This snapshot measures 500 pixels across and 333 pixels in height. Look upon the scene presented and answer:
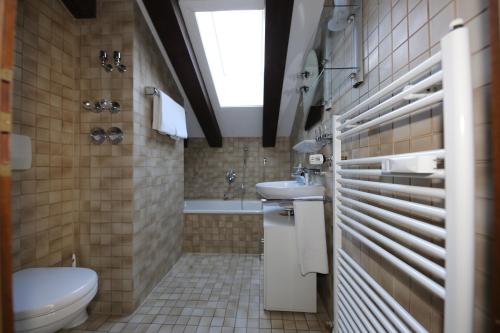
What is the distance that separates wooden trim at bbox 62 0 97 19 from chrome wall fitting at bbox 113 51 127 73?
0.40 metres

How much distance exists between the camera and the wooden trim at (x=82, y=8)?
1682 mm

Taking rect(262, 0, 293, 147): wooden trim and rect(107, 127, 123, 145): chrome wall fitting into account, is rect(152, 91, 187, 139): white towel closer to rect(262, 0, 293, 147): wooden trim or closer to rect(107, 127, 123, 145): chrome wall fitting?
rect(107, 127, 123, 145): chrome wall fitting

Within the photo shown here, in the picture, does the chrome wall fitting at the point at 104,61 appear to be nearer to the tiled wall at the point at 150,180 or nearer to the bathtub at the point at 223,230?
the tiled wall at the point at 150,180

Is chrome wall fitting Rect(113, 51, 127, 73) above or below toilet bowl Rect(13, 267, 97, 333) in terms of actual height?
above

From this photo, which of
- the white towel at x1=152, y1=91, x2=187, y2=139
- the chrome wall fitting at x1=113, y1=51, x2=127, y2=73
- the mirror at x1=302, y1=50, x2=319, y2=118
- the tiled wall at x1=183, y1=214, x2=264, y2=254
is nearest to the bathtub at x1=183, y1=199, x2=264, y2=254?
the tiled wall at x1=183, y1=214, x2=264, y2=254

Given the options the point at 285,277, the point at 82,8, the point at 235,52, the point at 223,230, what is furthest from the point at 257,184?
the point at 82,8

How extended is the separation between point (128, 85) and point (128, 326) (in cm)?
172

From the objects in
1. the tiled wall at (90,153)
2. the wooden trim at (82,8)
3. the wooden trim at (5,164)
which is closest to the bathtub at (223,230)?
the tiled wall at (90,153)

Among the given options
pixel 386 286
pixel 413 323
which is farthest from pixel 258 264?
pixel 413 323

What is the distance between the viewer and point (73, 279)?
1274 millimetres

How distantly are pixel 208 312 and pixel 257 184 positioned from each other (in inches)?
40.8

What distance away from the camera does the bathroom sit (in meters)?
0.57

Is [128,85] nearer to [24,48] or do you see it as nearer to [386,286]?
[24,48]

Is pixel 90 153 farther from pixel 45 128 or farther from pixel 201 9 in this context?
pixel 201 9
